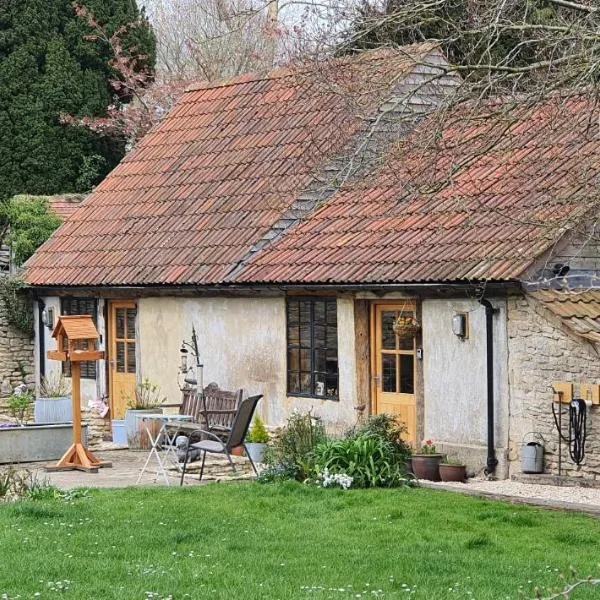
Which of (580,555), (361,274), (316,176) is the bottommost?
(580,555)

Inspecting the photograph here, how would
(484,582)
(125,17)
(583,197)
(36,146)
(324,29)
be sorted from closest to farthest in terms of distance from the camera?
1. (484,582)
2. (324,29)
3. (583,197)
4. (36,146)
5. (125,17)

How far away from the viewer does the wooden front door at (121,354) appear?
72.2 ft

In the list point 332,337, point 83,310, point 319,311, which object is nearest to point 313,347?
point 332,337

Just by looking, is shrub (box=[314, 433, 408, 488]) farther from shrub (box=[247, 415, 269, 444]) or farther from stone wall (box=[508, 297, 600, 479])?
shrub (box=[247, 415, 269, 444])

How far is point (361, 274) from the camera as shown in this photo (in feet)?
57.2

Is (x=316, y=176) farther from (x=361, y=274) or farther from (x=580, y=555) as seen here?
(x=580, y=555)

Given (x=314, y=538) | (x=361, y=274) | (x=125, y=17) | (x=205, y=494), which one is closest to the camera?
→ (x=314, y=538)

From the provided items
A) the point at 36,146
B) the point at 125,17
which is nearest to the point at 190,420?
A: the point at 36,146

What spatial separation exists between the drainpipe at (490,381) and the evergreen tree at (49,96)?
47.6ft

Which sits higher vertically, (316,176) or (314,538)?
(316,176)

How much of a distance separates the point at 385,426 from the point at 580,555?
5.09 meters

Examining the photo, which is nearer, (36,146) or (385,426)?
(385,426)

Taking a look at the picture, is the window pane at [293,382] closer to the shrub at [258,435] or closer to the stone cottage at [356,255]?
the stone cottage at [356,255]

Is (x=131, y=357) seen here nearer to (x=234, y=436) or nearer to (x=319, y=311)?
(x=319, y=311)
